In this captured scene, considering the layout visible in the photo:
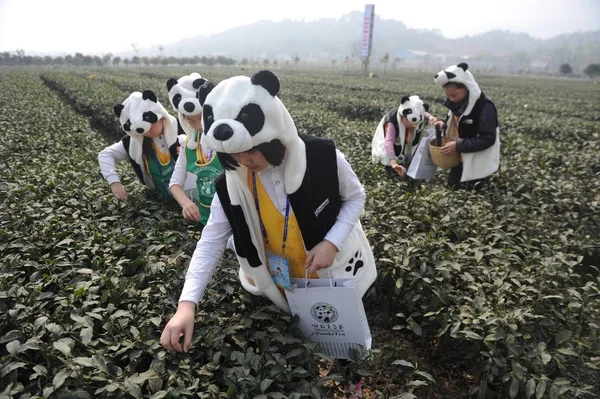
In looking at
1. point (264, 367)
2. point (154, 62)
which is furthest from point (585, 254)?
point (154, 62)

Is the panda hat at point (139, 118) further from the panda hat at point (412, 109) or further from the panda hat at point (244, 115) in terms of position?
the panda hat at point (412, 109)

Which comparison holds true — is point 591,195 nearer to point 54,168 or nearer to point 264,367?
point 264,367

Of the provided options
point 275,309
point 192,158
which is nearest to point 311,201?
point 275,309

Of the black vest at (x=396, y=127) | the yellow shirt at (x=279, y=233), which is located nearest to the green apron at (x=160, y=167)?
the yellow shirt at (x=279, y=233)

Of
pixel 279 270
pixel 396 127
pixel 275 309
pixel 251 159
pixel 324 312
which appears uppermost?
pixel 251 159

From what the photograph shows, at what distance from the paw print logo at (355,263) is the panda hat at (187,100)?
4.35 feet

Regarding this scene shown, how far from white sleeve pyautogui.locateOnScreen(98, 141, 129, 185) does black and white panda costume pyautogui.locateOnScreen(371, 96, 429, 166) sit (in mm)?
2693

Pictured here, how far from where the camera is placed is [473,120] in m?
3.72

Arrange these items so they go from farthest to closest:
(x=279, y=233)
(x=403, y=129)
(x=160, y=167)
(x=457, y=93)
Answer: (x=403, y=129)
(x=457, y=93)
(x=160, y=167)
(x=279, y=233)

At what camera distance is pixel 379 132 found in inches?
175

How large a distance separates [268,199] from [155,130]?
1731 mm

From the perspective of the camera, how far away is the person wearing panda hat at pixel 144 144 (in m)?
Answer: 2.73

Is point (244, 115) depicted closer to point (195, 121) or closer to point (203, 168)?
point (203, 168)

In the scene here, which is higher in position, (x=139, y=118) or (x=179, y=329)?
(x=139, y=118)
